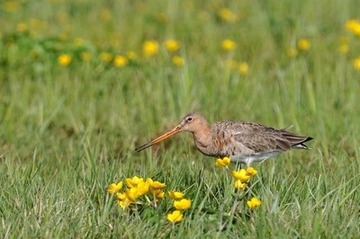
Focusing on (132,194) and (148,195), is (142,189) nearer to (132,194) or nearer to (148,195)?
(132,194)

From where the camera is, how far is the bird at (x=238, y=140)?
5.81m

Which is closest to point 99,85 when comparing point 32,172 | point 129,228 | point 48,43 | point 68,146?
point 48,43

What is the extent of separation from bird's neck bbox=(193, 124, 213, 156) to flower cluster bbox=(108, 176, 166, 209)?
4.76 feet

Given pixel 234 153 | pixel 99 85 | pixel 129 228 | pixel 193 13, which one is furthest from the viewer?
pixel 193 13


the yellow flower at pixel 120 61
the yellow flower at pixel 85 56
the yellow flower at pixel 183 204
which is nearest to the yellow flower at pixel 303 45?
the yellow flower at pixel 120 61

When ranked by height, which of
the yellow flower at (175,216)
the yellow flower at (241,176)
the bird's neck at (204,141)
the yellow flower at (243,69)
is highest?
the yellow flower at (241,176)

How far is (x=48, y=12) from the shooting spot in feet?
35.3

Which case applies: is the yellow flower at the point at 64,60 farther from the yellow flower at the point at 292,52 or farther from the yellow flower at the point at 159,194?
the yellow flower at the point at 159,194

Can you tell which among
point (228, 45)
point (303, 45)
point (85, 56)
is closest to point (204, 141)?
point (85, 56)

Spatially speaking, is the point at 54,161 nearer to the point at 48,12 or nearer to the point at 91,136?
the point at 91,136

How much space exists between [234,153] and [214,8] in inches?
208

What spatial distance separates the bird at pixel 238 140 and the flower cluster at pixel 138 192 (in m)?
1.42

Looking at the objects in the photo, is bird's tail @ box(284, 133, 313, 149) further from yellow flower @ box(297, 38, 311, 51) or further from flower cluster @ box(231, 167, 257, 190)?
yellow flower @ box(297, 38, 311, 51)

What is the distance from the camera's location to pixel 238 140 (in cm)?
584
